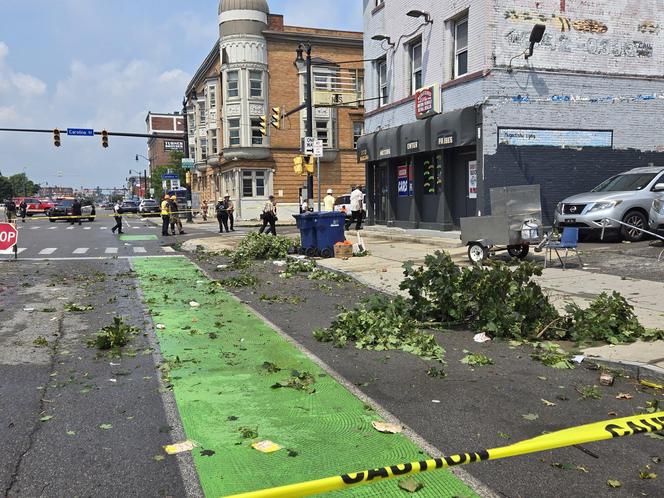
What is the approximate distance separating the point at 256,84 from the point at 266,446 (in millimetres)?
41965

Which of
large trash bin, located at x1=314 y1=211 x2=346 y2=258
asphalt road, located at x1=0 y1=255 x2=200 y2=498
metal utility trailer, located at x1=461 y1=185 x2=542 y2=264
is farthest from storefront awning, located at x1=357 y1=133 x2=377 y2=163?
asphalt road, located at x1=0 y1=255 x2=200 y2=498

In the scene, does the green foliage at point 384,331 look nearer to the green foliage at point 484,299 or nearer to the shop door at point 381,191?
the green foliage at point 484,299

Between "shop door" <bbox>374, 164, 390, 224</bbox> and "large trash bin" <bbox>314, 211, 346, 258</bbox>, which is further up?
"shop door" <bbox>374, 164, 390, 224</bbox>

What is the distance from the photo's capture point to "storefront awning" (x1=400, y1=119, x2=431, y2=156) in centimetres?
1945

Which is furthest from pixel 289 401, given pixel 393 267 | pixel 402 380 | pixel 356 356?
pixel 393 267

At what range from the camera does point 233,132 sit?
44062mm

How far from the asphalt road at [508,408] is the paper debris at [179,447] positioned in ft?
5.17

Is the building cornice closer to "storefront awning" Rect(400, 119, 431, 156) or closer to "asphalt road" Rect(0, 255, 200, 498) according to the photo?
"storefront awning" Rect(400, 119, 431, 156)

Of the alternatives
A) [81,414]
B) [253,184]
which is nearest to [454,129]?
[81,414]

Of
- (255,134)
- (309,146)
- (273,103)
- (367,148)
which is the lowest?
(309,146)

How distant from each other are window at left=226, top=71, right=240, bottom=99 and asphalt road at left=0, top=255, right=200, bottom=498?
121 ft

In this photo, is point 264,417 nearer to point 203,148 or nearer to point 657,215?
point 657,215

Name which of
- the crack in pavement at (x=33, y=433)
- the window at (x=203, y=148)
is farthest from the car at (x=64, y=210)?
the crack in pavement at (x=33, y=433)

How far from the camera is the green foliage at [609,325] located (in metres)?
6.41
